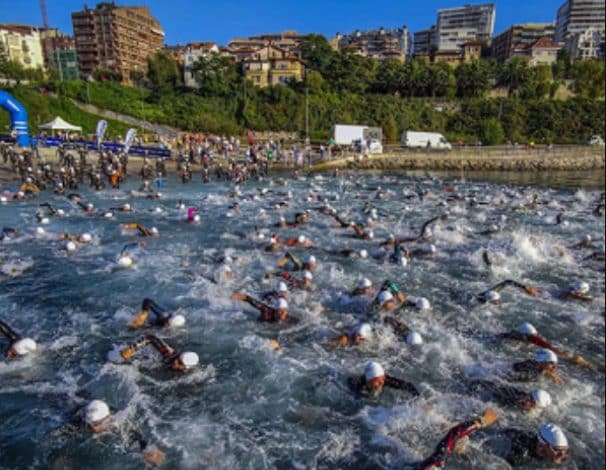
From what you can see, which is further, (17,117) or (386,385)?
(17,117)

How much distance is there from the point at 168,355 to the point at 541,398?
22.3 ft

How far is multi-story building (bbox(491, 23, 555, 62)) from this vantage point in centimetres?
9769

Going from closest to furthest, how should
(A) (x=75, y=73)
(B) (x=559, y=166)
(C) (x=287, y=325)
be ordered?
(C) (x=287, y=325) < (B) (x=559, y=166) < (A) (x=75, y=73)

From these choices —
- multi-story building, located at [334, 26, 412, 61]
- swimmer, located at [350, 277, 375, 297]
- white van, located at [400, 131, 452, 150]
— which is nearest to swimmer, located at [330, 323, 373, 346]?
swimmer, located at [350, 277, 375, 297]

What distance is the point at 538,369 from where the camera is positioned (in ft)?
25.7

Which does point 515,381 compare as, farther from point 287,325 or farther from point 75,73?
point 75,73

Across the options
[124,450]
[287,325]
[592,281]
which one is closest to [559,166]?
[592,281]

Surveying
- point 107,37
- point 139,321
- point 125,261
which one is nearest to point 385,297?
point 139,321

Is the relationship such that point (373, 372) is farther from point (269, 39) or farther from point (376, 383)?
point (269, 39)

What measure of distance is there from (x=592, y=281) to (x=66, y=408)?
13.9 m

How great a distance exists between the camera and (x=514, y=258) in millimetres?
14523

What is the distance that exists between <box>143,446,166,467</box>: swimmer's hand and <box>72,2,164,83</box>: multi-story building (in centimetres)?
9602

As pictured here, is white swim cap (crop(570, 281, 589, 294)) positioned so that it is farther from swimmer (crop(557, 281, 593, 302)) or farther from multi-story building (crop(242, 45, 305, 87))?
multi-story building (crop(242, 45, 305, 87))

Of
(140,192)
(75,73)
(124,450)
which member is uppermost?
(75,73)
